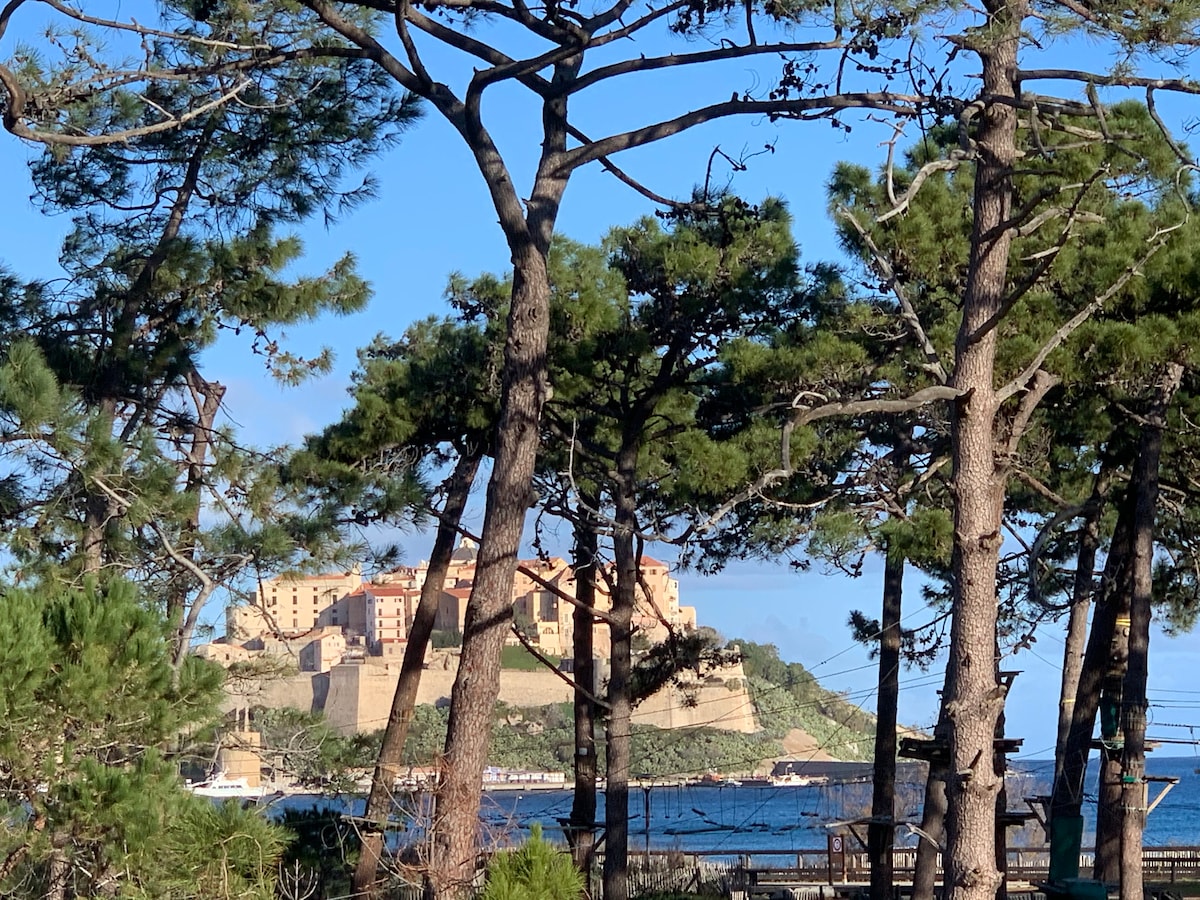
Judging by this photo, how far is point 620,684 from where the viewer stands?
12.5 metres

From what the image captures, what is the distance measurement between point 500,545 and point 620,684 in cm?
591

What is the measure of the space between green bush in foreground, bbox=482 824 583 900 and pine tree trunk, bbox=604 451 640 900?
6.21 meters

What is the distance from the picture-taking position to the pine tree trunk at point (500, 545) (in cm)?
670

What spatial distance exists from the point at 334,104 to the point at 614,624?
17.1 feet

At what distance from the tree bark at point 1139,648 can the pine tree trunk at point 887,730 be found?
123 inches

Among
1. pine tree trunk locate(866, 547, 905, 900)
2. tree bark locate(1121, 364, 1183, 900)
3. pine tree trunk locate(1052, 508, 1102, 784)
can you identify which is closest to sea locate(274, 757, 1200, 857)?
pine tree trunk locate(866, 547, 905, 900)

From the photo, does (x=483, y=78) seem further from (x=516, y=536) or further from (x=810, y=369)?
(x=810, y=369)

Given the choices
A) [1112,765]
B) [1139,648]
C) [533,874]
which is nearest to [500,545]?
[533,874]

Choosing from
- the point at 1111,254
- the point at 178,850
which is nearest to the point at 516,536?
the point at 178,850

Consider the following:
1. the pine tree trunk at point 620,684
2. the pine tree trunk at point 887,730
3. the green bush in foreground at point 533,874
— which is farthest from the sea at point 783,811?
the green bush in foreground at point 533,874

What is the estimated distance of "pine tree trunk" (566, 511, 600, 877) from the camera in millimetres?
13883

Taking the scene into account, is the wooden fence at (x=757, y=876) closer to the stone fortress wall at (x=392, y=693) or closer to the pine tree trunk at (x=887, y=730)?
the pine tree trunk at (x=887, y=730)

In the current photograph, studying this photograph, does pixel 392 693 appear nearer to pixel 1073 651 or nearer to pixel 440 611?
pixel 440 611

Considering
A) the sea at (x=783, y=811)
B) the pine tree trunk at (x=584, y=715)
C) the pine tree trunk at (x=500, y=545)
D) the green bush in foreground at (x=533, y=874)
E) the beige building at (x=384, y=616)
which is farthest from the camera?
the beige building at (x=384, y=616)
